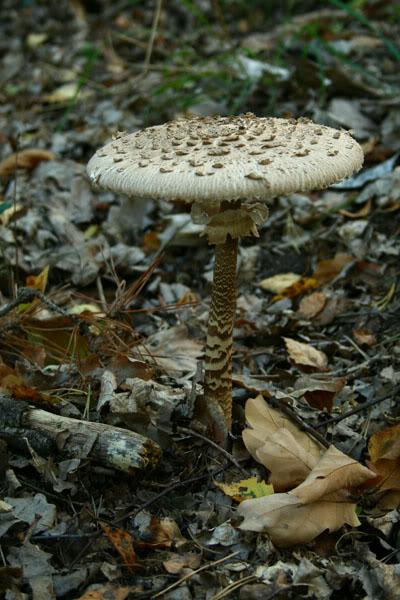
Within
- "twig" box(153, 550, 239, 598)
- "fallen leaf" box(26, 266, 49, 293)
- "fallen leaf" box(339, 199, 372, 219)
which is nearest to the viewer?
"twig" box(153, 550, 239, 598)

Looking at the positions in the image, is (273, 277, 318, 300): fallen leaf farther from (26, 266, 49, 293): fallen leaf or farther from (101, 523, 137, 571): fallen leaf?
(101, 523, 137, 571): fallen leaf

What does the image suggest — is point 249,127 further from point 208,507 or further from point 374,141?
point 374,141

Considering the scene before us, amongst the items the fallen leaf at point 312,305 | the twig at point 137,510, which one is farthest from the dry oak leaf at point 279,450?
the fallen leaf at point 312,305

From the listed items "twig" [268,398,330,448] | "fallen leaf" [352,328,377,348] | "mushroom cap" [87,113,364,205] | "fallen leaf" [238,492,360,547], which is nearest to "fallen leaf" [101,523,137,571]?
"fallen leaf" [238,492,360,547]

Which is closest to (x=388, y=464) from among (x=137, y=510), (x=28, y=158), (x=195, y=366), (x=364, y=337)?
(x=137, y=510)

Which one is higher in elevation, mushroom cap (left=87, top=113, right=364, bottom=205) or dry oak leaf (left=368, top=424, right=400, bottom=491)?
mushroom cap (left=87, top=113, right=364, bottom=205)

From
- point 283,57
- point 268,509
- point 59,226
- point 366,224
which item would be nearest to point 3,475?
point 268,509

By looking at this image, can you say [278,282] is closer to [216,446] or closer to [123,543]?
[216,446]
